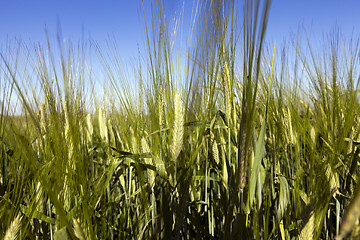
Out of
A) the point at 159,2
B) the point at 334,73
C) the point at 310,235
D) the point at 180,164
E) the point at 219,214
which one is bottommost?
the point at 219,214

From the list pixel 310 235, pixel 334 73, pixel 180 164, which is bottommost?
pixel 310 235

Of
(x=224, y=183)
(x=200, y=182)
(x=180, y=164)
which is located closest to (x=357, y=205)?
(x=180, y=164)

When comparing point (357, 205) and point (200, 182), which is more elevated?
point (357, 205)

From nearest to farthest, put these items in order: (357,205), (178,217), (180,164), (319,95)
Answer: (357,205)
(178,217)
(180,164)
(319,95)

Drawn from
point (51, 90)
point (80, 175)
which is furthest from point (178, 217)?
point (51, 90)

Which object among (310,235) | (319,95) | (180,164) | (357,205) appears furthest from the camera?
(319,95)

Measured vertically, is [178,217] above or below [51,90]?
below

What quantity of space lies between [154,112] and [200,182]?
51 centimetres

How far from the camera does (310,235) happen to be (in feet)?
1.90

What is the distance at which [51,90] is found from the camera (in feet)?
3.10

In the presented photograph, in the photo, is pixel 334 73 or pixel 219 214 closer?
pixel 219 214

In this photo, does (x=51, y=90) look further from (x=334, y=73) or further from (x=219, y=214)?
(x=334, y=73)

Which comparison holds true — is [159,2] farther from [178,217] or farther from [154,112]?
[178,217]

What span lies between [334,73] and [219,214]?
85 centimetres
